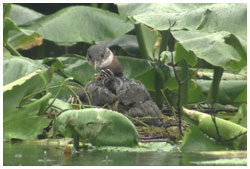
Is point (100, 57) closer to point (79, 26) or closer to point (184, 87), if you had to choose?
point (184, 87)

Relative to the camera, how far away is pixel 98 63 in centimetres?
602

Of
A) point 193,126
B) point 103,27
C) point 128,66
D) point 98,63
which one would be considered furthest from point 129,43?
point 193,126

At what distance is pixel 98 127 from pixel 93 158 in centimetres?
43

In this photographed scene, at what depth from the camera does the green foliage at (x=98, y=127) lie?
157 inches

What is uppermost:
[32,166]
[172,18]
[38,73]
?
[172,18]

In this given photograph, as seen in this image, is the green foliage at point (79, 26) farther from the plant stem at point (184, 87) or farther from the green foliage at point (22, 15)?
the plant stem at point (184, 87)

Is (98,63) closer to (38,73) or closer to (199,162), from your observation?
(38,73)

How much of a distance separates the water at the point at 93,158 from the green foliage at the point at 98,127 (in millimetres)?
152

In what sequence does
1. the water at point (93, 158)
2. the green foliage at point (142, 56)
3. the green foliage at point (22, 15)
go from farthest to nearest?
the green foliage at point (22, 15), the green foliage at point (142, 56), the water at point (93, 158)

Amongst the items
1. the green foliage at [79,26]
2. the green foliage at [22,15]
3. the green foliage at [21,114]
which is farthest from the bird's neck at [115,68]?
the green foliage at [22,15]

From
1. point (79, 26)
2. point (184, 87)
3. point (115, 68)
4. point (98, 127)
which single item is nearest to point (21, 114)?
point (98, 127)

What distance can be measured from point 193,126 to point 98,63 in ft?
6.90

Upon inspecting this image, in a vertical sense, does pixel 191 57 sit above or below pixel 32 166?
above

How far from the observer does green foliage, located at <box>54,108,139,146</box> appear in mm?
3984
